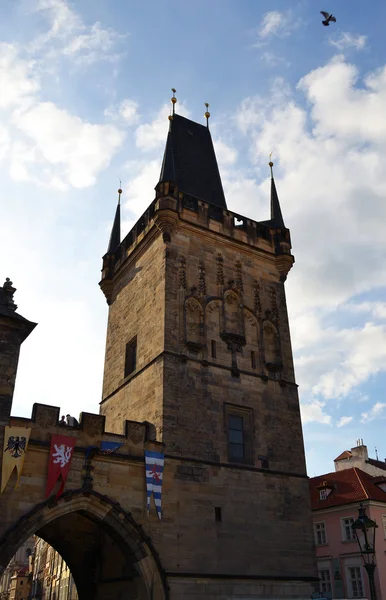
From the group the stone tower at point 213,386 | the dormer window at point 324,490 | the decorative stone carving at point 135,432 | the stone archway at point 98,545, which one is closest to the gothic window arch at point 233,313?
the stone tower at point 213,386

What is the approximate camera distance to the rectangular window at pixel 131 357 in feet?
59.3

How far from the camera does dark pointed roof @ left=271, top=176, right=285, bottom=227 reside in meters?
21.4

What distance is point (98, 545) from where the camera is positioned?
15.8 metres

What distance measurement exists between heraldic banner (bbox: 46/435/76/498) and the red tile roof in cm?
1711

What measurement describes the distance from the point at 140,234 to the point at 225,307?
430 cm

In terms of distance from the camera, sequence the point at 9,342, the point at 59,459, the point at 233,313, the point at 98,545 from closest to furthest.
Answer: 1. the point at 59,459
2. the point at 9,342
3. the point at 98,545
4. the point at 233,313

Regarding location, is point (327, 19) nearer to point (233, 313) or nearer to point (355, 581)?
point (233, 313)

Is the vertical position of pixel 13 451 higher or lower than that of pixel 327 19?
lower

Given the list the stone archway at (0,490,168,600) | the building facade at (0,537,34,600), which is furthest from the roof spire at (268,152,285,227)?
the building facade at (0,537,34,600)

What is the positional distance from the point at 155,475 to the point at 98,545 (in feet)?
12.0

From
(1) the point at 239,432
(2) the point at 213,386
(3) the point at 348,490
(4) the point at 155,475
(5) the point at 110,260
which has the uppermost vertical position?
(5) the point at 110,260

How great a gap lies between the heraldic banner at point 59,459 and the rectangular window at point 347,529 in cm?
1719

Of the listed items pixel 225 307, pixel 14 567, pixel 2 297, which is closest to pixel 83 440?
pixel 2 297

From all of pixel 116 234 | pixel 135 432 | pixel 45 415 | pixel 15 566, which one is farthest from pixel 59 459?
pixel 15 566
